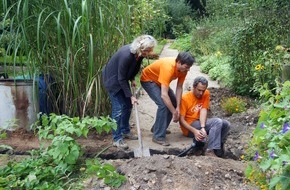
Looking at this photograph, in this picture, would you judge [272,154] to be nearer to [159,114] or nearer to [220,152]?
[220,152]

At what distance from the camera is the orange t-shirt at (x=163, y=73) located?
5.10 metres

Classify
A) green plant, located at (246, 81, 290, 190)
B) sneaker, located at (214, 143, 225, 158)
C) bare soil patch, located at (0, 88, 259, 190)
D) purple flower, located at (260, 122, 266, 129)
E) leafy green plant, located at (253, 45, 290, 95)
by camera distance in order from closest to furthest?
green plant, located at (246, 81, 290, 190), purple flower, located at (260, 122, 266, 129), bare soil patch, located at (0, 88, 259, 190), sneaker, located at (214, 143, 225, 158), leafy green plant, located at (253, 45, 290, 95)

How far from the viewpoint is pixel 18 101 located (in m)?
5.34

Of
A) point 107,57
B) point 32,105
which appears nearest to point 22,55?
point 32,105

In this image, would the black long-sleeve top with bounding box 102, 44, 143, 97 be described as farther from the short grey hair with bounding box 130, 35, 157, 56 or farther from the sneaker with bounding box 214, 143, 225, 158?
the sneaker with bounding box 214, 143, 225, 158

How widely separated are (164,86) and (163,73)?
161 mm

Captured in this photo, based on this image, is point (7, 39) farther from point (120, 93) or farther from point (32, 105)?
point (120, 93)

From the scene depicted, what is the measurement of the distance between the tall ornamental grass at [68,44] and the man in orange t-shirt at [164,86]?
599 millimetres

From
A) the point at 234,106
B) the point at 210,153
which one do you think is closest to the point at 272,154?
the point at 210,153

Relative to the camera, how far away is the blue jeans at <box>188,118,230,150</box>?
4832 millimetres

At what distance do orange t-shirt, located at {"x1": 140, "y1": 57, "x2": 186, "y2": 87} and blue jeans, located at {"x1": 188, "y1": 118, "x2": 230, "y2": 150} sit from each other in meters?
0.64

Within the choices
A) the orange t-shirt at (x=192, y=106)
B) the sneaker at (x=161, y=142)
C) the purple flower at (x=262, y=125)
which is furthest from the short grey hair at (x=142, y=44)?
the purple flower at (x=262, y=125)

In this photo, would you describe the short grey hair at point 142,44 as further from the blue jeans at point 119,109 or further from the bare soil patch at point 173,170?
the bare soil patch at point 173,170

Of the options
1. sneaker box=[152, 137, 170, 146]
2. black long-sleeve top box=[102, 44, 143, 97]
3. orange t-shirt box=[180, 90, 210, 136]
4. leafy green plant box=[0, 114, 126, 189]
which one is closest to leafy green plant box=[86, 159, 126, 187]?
leafy green plant box=[0, 114, 126, 189]
